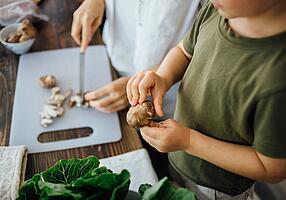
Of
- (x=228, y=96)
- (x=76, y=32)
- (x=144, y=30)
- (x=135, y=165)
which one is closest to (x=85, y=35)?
(x=76, y=32)

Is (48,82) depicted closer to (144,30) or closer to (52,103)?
(52,103)

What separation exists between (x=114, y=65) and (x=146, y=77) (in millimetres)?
446

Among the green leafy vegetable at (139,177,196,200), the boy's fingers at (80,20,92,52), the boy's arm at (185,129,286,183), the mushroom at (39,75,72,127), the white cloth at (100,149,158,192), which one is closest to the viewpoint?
the green leafy vegetable at (139,177,196,200)

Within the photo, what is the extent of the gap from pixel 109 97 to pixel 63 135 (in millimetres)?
124

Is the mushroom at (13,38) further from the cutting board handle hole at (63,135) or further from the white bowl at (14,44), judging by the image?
the cutting board handle hole at (63,135)

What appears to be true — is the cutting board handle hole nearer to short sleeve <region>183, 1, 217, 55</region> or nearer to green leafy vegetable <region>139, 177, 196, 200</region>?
short sleeve <region>183, 1, 217, 55</region>

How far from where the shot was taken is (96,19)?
3.35 feet

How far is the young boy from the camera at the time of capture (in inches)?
19.8

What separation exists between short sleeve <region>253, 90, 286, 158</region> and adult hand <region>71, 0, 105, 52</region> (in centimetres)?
54

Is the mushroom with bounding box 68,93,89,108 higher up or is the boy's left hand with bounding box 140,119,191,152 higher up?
the boy's left hand with bounding box 140,119,191,152

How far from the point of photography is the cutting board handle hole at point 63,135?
798mm

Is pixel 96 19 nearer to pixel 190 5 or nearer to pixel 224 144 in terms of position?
pixel 190 5

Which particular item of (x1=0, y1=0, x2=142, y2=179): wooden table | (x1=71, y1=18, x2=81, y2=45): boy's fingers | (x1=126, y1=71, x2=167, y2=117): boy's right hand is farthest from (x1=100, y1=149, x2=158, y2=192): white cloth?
(x1=71, y1=18, x2=81, y2=45): boy's fingers

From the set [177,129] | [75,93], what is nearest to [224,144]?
[177,129]
